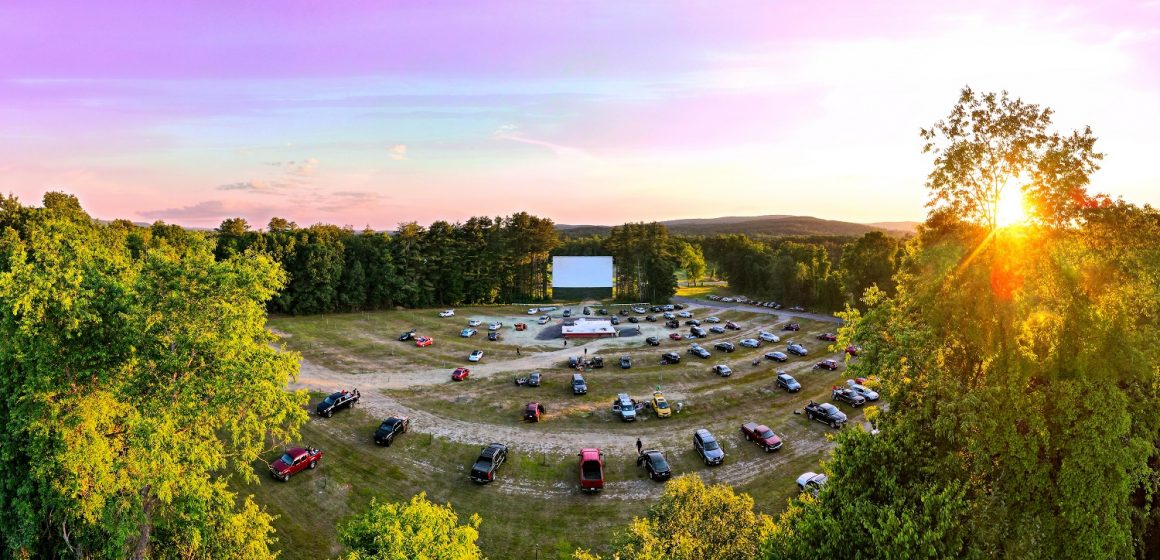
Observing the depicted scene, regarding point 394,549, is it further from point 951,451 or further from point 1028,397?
point 1028,397

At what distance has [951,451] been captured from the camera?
38.3 ft

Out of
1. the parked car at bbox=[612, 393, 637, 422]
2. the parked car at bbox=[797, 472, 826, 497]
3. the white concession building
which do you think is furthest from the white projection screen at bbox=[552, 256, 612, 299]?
the parked car at bbox=[797, 472, 826, 497]

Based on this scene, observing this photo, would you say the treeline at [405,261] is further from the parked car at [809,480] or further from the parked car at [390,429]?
the parked car at [809,480]

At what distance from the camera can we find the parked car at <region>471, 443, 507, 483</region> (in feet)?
86.7

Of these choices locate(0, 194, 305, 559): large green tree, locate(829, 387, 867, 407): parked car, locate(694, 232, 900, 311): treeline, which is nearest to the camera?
locate(0, 194, 305, 559): large green tree

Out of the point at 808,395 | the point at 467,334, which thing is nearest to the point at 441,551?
the point at 808,395

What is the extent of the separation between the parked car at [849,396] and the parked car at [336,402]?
37.6 m

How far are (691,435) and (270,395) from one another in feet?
82.3

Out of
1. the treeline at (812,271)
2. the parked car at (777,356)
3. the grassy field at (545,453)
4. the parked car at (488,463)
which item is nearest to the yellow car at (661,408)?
the grassy field at (545,453)

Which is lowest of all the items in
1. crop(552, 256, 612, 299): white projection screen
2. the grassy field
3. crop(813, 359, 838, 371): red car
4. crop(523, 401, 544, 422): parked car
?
the grassy field

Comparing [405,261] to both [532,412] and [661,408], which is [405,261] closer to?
[532,412]

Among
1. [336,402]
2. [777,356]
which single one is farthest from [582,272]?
[336,402]

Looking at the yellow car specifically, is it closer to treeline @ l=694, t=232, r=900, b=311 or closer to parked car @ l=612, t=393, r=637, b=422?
parked car @ l=612, t=393, r=637, b=422

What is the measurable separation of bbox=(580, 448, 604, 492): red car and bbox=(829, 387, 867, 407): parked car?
20.5 m
